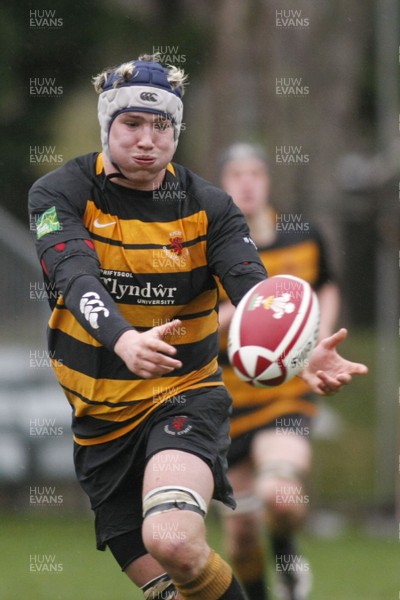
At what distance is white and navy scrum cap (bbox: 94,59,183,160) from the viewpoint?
5352mm

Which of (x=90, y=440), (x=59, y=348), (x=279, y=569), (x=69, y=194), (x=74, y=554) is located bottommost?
(x=74, y=554)

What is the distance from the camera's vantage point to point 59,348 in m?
5.56

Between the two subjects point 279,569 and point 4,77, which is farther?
point 4,77

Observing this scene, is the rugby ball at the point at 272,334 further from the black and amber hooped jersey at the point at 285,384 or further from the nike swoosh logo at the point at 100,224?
the black and amber hooped jersey at the point at 285,384

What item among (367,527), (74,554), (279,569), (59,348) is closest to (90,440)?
(59,348)

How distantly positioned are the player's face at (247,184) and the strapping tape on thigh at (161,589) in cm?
309

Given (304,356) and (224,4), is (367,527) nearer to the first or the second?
(224,4)

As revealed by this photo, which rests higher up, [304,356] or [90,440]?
[304,356]

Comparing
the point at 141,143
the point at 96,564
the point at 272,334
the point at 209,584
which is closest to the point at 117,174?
the point at 141,143

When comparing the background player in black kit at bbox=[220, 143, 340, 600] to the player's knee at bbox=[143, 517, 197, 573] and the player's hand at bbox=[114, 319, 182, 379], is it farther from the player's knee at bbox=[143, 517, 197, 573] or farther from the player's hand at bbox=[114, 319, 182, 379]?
the player's hand at bbox=[114, 319, 182, 379]

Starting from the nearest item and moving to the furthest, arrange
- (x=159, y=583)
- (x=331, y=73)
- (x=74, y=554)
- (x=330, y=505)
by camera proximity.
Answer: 1. (x=159, y=583)
2. (x=74, y=554)
3. (x=330, y=505)
4. (x=331, y=73)

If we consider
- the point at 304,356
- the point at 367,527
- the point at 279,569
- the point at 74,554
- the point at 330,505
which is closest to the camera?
the point at 304,356

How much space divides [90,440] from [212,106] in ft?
44.4

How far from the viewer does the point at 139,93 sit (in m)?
5.36
